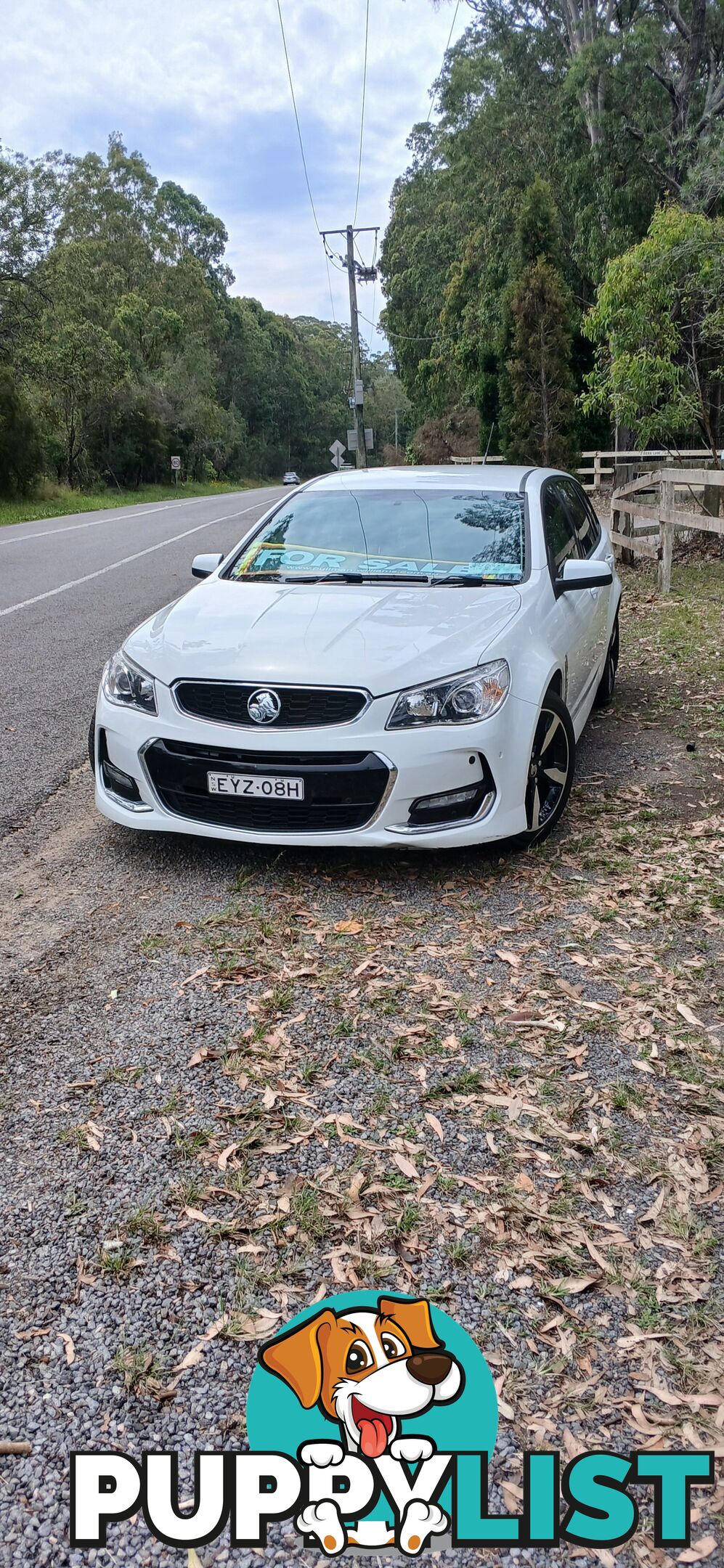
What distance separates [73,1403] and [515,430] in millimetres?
26915

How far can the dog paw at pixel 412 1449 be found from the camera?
2.00 meters

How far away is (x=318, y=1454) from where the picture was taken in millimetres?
1997

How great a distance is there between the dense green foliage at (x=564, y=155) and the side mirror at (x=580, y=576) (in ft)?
35.3

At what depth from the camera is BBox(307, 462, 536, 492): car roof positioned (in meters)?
5.97

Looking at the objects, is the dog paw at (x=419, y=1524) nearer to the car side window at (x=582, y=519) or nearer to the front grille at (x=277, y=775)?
the front grille at (x=277, y=775)

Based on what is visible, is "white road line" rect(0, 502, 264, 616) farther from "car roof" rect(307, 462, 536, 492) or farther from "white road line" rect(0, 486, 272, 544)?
"car roof" rect(307, 462, 536, 492)

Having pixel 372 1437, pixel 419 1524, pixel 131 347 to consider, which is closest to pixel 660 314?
pixel 372 1437

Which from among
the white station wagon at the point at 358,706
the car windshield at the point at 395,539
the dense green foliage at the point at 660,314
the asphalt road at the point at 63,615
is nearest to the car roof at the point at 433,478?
the car windshield at the point at 395,539

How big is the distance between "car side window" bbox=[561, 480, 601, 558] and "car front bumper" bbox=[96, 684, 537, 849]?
2567 millimetres

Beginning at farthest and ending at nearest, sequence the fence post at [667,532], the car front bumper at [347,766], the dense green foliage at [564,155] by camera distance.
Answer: the dense green foliage at [564,155] < the fence post at [667,532] < the car front bumper at [347,766]

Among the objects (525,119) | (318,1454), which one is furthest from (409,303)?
(318,1454)

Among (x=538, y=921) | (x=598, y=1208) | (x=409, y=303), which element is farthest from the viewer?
(x=409, y=303)

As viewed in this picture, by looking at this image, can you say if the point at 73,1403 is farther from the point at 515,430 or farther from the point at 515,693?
the point at 515,430

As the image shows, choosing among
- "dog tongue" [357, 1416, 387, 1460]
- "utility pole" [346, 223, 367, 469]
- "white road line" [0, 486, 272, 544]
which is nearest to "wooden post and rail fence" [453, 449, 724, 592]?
"dog tongue" [357, 1416, 387, 1460]
